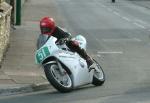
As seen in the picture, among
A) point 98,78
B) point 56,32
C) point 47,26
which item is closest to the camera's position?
point 47,26

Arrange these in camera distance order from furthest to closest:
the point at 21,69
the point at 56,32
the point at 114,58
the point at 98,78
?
the point at 114,58 → the point at 21,69 → the point at 98,78 → the point at 56,32

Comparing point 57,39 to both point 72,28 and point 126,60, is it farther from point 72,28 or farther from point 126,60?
point 72,28

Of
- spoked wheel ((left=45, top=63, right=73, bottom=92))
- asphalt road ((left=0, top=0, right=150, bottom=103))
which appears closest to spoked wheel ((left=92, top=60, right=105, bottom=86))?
asphalt road ((left=0, top=0, right=150, bottom=103))

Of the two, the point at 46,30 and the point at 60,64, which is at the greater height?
the point at 46,30

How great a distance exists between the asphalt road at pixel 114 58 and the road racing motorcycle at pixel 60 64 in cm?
21

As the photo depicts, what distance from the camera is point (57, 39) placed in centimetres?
1312

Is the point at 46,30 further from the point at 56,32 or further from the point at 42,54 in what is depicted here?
the point at 42,54

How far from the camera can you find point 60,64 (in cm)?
1286

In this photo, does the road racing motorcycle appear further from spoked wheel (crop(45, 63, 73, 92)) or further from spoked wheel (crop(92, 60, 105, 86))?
spoked wheel (crop(92, 60, 105, 86))

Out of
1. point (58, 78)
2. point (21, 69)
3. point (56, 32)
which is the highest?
point (56, 32)

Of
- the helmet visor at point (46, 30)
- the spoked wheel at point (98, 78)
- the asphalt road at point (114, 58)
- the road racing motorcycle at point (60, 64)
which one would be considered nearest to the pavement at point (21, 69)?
the asphalt road at point (114, 58)

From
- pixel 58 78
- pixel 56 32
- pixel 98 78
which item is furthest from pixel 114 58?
pixel 58 78

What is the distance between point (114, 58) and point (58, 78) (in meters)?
6.48

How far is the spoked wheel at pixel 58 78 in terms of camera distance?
12.6 m
